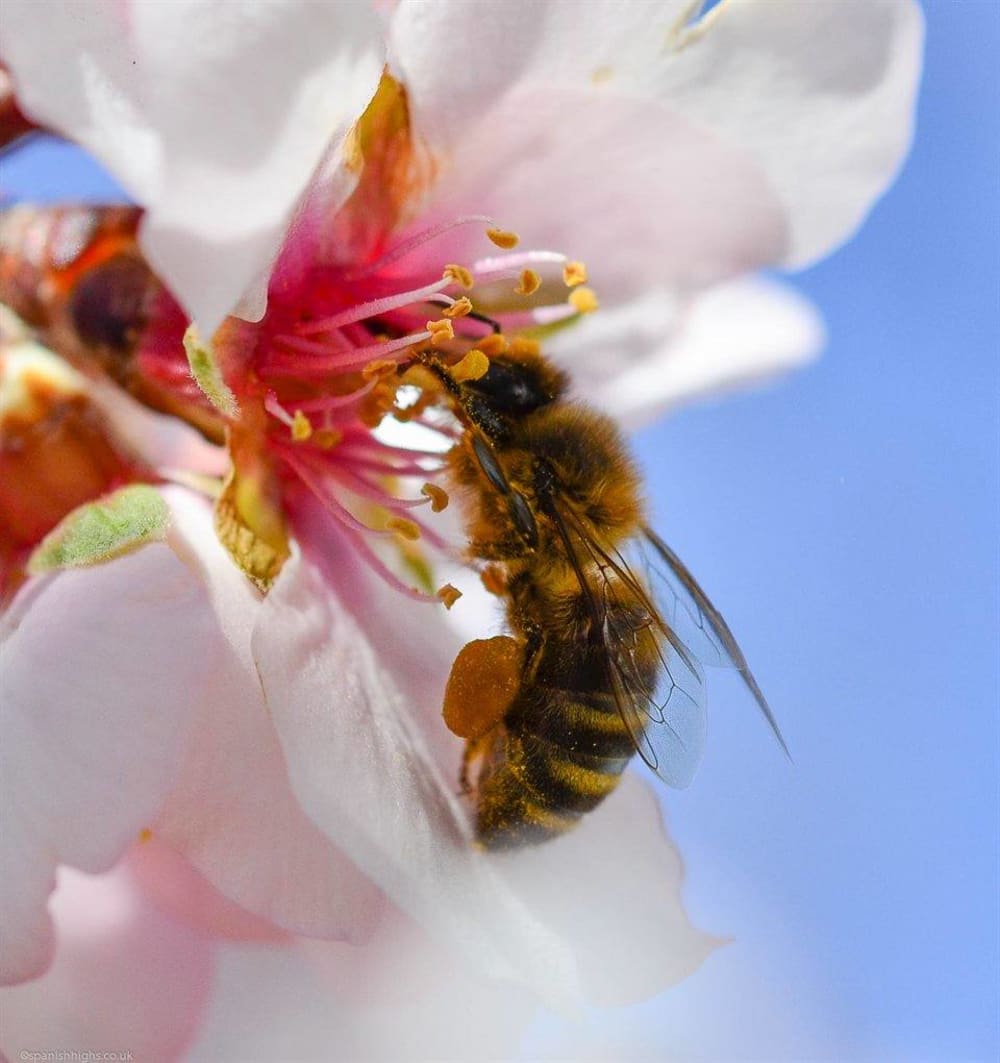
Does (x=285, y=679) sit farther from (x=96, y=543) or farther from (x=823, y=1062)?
(x=823, y=1062)

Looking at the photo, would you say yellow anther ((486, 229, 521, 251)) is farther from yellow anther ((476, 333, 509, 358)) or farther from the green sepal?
the green sepal

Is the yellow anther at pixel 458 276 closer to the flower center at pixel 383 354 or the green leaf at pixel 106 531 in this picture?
the flower center at pixel 383 354

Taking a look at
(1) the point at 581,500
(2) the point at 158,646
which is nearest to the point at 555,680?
(1) the point at 581,500

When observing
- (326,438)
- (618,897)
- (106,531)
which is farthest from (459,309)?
(618,897)

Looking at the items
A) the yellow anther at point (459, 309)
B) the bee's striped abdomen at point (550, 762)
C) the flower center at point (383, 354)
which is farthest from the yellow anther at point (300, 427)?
the bee's striped abdomen at point (550, 762)

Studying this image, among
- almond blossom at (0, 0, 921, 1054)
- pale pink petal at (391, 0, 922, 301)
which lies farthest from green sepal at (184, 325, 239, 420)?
pale pink petal at (391, 0, 922, 301)

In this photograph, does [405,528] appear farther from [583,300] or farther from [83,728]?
[83,728]
